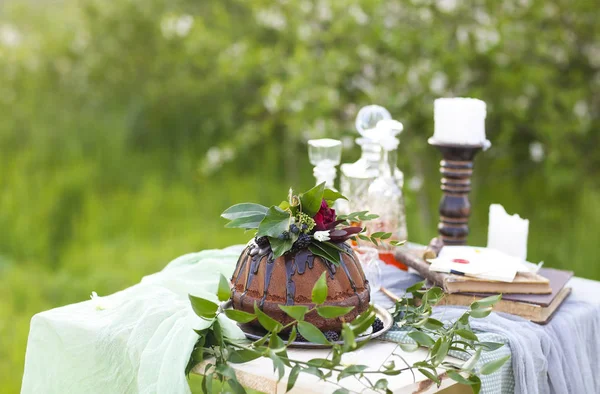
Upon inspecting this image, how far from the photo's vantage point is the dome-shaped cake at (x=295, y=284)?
146 cm

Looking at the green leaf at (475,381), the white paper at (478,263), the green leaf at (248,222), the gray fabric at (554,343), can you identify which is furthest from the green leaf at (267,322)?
the white paper at (478,263)

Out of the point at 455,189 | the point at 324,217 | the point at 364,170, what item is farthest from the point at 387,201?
the point at 324,217

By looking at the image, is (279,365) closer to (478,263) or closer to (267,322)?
(267,322)

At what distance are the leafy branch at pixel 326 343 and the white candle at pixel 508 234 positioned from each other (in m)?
0.48

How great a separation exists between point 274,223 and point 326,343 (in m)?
0.26

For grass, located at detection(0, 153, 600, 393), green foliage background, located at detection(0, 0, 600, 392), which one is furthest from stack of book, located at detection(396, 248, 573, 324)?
grass, located at detection(0, 153, 600, 393)

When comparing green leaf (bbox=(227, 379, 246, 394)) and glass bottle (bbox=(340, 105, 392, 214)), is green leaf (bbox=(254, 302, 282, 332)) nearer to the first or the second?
green leaf (bbox=(227, 379, 246, 394))

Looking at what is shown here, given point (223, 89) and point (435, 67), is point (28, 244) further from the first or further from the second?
point (435, 67)

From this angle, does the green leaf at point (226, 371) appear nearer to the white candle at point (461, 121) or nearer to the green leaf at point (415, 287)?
the green leaf at point (415, 287)

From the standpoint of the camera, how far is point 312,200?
4.89ft

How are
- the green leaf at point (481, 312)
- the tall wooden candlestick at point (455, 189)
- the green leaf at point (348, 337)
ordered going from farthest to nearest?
1. the tall wooden candlestick at point (455, 189)
2. the green leaf at point (481, 312)
3. the green leaf at point (348, 337)

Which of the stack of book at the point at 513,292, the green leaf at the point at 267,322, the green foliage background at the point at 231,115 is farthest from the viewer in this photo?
the green foliage background at the point at 231,115

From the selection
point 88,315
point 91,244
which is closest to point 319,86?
point 91,244

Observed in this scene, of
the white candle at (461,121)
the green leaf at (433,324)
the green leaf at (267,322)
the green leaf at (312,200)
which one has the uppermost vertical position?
the white candle at (461,121)
